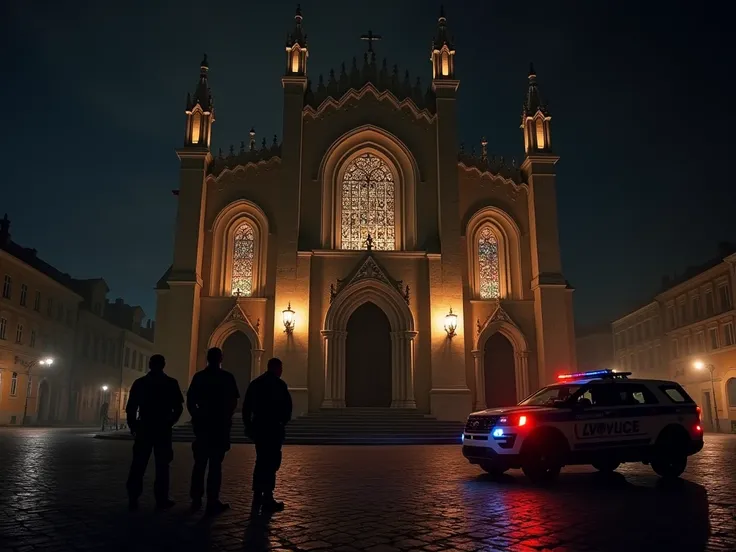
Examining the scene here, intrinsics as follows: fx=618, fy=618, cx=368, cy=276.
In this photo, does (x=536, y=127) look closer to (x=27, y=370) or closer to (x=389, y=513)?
(x=389, y=513)

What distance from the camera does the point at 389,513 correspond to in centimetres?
699

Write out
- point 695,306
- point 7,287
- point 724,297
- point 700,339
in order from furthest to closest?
point 695,306 < point 700,339 < point 724,297 < point 7,287

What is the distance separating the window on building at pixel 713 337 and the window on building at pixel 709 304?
1.02m

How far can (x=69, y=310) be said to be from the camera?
46.2 meters

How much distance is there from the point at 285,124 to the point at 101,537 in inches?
929

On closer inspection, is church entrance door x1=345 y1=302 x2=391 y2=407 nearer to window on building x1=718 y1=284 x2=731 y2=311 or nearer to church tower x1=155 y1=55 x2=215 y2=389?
church tower x1=155 y1=55 x2=215 y2=389

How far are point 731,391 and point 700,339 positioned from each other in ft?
15.7

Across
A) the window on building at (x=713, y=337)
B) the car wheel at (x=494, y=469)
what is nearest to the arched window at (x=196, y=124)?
the car wheel at (x=494, y=469)

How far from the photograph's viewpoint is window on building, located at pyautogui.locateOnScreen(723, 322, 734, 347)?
36.8 meters

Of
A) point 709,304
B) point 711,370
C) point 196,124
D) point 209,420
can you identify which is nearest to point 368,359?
point 196,124

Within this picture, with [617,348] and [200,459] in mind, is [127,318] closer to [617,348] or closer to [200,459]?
[617,348]

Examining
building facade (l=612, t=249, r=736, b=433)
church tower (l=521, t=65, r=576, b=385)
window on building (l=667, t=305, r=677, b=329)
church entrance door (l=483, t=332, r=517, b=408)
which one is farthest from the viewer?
window on building (l=667, t=305, r=677, b=329)

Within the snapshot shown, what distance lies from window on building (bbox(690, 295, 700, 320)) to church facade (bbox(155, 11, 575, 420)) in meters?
19.9

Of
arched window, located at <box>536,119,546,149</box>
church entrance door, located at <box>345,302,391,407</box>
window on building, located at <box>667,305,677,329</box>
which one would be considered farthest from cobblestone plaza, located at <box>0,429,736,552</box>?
window on building, located at <box>667,305,677,329</box>
